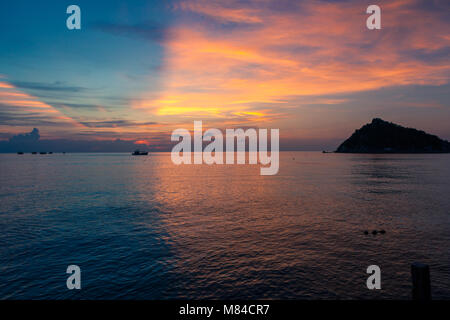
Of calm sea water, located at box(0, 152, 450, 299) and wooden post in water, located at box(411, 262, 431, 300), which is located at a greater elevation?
wooden post in water, located at box(411, 262, 431, 300)

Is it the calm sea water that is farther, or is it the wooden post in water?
the calm sea water

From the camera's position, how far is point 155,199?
51188mm

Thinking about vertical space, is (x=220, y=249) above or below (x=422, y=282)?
below

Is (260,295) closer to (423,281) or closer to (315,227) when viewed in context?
(423,281)

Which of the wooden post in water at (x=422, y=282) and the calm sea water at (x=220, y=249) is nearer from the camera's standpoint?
the wooden post in water at (x=422, y=282)

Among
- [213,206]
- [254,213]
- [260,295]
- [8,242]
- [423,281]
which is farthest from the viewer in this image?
[213,206]

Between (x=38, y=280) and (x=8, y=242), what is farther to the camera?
(x=8, y=242)

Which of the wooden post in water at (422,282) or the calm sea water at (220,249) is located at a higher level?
the wooden post in water at (422,282)

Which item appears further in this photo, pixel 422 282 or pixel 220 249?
pixel 220 249

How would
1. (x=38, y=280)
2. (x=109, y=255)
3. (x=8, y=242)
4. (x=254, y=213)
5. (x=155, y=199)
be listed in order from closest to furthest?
(x=38, y=280), (x=109, y=255), (x=8, y=242), (x=254, y=213), (x=155, y=199)
